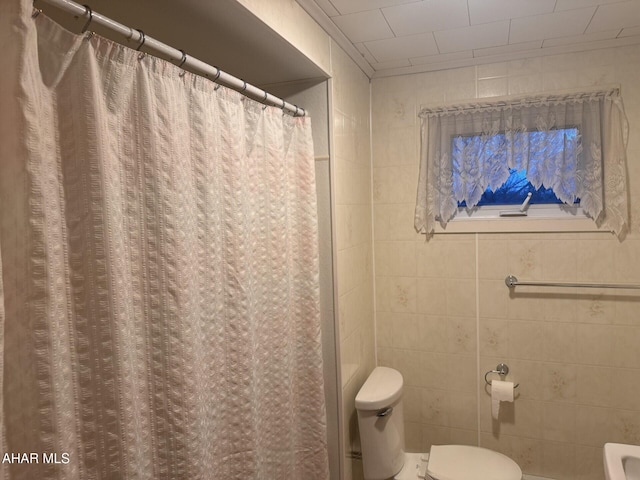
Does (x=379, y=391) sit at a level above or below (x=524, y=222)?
below

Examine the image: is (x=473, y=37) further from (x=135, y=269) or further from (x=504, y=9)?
(x=135, y=269)

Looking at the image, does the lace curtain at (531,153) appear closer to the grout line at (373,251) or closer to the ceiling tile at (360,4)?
the grout line at (373,251)

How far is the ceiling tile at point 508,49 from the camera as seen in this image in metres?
1.99

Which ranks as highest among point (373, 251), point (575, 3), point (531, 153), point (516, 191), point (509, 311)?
point (575, 3)

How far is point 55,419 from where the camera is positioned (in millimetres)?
797

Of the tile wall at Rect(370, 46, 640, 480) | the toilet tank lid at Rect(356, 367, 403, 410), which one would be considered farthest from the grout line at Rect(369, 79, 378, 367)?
the toilet tank lid at Rect(356, 367, 403, 410)

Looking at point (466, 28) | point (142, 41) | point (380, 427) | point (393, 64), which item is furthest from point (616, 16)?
point (380, 427)

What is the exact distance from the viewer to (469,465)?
198 cm

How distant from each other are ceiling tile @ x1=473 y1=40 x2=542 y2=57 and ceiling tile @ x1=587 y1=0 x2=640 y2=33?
22 cm

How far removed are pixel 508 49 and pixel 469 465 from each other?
193 centimetres

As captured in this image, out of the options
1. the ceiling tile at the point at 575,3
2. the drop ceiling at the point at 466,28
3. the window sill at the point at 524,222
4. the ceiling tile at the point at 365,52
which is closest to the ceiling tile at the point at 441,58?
the drop ceiling at the point at 466,28

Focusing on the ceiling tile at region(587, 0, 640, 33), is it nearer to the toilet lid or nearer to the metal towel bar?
the metal towel bar

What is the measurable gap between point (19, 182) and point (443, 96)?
6.55 feet

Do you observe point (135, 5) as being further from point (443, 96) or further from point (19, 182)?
point (443, 96)
